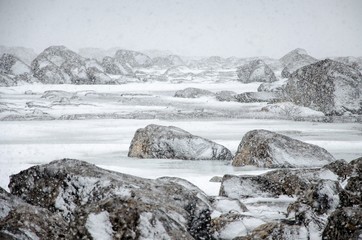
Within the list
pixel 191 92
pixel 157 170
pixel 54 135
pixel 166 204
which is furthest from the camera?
pixel 191 92

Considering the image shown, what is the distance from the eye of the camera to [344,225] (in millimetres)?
3375

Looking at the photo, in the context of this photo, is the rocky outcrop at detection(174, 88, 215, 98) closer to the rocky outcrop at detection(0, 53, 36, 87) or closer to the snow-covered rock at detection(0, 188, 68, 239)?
the rocky outcrop at detection(0, 53, 36, 87)

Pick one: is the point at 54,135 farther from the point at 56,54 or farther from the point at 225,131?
the point at 56,54

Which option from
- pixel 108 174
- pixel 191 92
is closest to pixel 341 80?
pixel 191 92

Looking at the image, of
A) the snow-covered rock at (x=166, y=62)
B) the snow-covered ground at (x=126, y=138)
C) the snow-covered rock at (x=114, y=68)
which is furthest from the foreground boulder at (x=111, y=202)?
the snow-covered rock at (x=166, y=62)

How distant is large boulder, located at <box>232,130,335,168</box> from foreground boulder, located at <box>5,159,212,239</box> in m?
2.42

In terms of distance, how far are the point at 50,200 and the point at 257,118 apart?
35.5ft

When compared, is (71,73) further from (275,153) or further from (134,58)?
(275,153)

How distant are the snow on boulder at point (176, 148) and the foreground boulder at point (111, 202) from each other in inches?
111

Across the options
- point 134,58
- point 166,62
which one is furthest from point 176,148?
point 166,62

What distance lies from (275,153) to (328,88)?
1016 cm

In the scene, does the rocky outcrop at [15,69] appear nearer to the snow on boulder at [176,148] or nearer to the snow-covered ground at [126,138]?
the snow-covered ground at [126,138]

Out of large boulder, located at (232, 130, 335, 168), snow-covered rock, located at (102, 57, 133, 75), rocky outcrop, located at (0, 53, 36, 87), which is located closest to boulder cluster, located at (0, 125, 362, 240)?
large boulder, located at (232, 130, 335, 168)

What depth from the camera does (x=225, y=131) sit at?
38.0 feet
